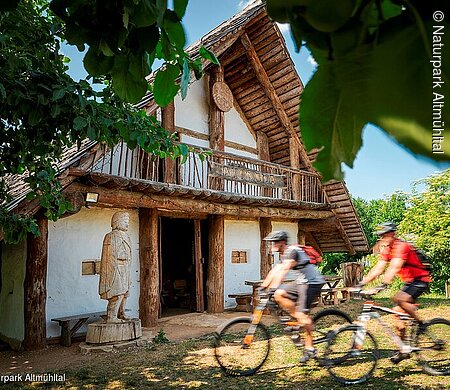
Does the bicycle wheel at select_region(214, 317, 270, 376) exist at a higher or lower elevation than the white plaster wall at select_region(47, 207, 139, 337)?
lower

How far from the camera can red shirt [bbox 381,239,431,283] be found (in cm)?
432

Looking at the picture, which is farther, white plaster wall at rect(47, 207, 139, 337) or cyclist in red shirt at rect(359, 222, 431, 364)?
white plaster wall at rect(47, 207, 139, 337)

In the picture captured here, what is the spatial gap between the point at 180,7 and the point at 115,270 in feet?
19.6

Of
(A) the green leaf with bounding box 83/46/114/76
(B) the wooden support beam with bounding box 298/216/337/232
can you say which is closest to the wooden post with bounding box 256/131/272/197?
(B) the wooden support beam with bounding box 298/216/337/232

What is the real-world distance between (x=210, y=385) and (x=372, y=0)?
4.65 m

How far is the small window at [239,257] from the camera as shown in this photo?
10.1m

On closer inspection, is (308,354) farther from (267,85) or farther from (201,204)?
(267,85)

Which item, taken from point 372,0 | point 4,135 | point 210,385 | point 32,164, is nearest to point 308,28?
point 372,0

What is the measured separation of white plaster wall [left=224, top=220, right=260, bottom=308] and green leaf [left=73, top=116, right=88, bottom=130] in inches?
297

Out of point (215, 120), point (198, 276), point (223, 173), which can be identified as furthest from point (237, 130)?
point (198, 276)

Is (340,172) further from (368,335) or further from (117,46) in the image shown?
(368,335)

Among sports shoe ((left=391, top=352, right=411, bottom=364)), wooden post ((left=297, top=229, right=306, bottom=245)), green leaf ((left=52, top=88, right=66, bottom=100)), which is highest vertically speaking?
green leaf ((left=52, top=88, right=66, bottom=100))

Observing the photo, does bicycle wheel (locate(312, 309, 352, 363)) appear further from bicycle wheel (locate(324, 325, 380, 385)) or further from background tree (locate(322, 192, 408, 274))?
background tree (locate(322, 192, 408, 274))

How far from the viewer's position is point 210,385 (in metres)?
4.42
